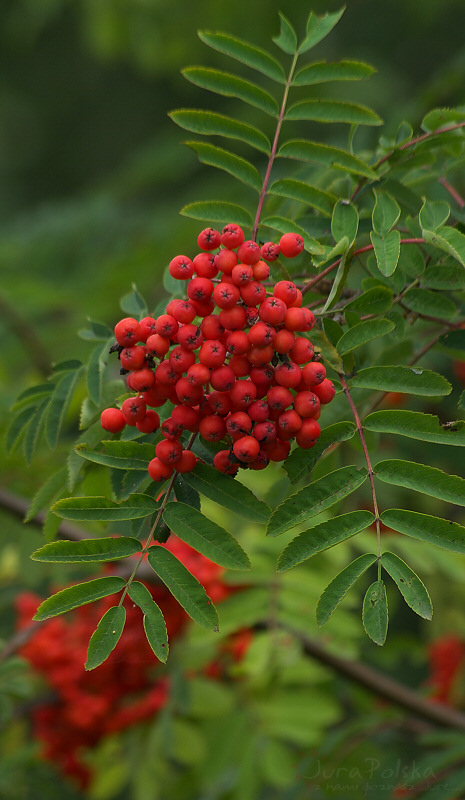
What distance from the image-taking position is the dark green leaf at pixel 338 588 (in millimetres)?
1038

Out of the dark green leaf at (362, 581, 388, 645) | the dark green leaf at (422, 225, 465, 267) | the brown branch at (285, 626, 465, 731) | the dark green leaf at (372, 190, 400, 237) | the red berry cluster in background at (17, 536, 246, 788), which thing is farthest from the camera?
the red berry cluster in background at (17, 536, 246, 788)

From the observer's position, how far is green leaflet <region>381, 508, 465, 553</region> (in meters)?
1.05

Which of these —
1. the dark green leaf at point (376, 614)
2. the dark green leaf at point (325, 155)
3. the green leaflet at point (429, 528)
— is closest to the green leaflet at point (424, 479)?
the green leaflet at point (429, 528)

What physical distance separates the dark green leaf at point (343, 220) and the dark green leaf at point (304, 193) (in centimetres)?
6

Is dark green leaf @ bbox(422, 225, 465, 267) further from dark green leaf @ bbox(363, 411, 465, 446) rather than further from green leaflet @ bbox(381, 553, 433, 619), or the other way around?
green leaflet @ bbox(381, 553, 433, 619)

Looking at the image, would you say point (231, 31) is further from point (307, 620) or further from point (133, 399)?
point (133, 399)

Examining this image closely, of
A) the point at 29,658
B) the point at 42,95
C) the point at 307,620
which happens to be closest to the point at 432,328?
the point at 307,620

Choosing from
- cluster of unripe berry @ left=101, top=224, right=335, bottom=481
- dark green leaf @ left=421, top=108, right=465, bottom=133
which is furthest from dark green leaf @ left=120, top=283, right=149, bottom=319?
dark green leaf @ left=421, top=108, right=465, bottom=133

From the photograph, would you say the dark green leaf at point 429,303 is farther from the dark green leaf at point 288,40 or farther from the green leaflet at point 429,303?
the dark green leaf at point 288,40

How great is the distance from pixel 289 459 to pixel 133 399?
0.26 meters

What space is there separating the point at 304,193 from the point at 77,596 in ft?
2.56

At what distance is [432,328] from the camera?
1.72 meters

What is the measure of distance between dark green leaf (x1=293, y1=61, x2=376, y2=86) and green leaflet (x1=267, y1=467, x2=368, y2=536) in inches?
26.4
